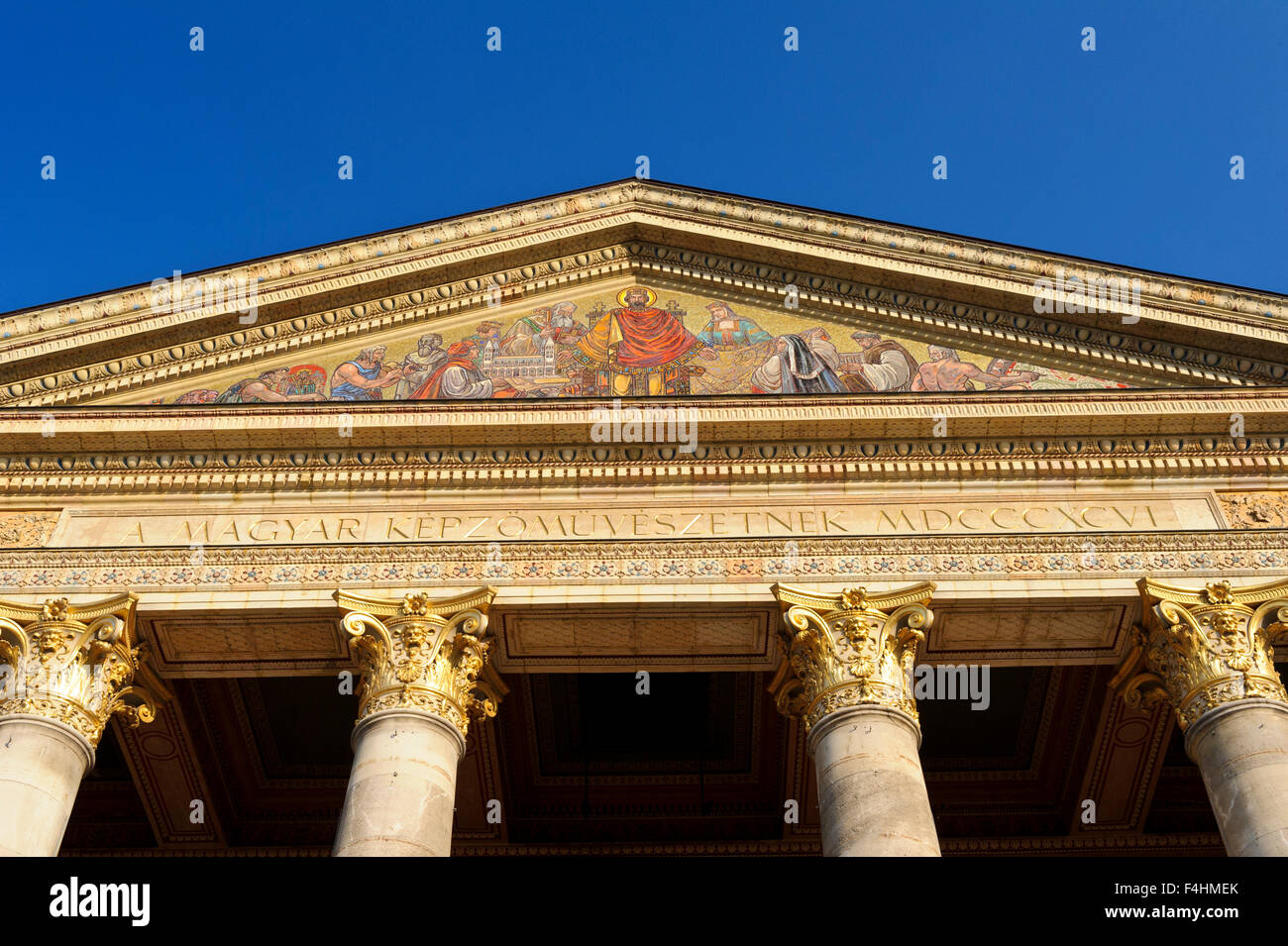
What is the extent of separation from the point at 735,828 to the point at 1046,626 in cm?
513

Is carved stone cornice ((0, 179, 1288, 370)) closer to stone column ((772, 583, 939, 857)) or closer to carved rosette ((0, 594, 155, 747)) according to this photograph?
carved rosette ((0, 594, 155, 747))

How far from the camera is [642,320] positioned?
48.5ft

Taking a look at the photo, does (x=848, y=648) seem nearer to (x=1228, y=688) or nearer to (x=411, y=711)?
(x=1228, y=688)

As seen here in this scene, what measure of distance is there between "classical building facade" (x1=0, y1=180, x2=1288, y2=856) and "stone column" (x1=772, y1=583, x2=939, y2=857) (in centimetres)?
3

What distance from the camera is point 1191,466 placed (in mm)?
12672

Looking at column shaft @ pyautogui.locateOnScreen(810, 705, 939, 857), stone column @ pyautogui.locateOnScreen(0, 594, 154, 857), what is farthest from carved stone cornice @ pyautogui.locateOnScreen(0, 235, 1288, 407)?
column shaft @ pyautogui.locateOnScreen(810, 705, 939, 857)

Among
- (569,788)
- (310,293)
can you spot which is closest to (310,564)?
(310,293)

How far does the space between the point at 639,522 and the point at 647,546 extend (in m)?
0.44

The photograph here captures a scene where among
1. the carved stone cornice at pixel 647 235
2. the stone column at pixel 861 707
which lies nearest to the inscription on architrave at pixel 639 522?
the stone column at pixel 861 707

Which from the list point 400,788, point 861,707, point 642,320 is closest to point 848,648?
point 861,707

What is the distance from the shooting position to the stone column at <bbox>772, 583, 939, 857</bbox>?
9.80 metres

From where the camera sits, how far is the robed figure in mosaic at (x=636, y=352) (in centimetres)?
1374

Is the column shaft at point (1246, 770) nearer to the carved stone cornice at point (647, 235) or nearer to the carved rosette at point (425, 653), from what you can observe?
the carved stone cornice at point (647, 235)

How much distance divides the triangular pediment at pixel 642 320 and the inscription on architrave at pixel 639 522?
137 centimetres
